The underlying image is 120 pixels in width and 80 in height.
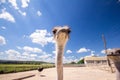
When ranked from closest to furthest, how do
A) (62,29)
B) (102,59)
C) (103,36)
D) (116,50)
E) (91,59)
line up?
(116,50), (62,29), (103,36), (102,59), (91,59)

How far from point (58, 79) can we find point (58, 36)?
0.61m

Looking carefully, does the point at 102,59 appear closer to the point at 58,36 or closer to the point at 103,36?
the point at 103,36

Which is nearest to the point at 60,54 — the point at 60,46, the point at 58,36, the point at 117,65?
the point at 60,46

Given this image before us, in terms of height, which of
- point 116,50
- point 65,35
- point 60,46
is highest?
point 65,35

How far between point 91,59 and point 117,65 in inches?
1912

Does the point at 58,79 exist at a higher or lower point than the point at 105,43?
lower

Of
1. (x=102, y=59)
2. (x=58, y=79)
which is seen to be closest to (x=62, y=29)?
(x=58, y=79)

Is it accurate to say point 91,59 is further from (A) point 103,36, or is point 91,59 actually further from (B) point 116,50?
(B) point 116,50

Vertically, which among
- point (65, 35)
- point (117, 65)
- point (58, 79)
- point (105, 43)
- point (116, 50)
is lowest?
point (58, 79)

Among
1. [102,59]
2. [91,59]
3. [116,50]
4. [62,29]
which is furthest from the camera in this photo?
[91,59]

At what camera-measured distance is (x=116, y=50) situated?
1375mm

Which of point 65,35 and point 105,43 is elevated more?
point 105,43

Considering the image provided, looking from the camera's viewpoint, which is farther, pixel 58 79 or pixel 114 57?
pixel 58 79

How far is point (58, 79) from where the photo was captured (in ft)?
7.78
